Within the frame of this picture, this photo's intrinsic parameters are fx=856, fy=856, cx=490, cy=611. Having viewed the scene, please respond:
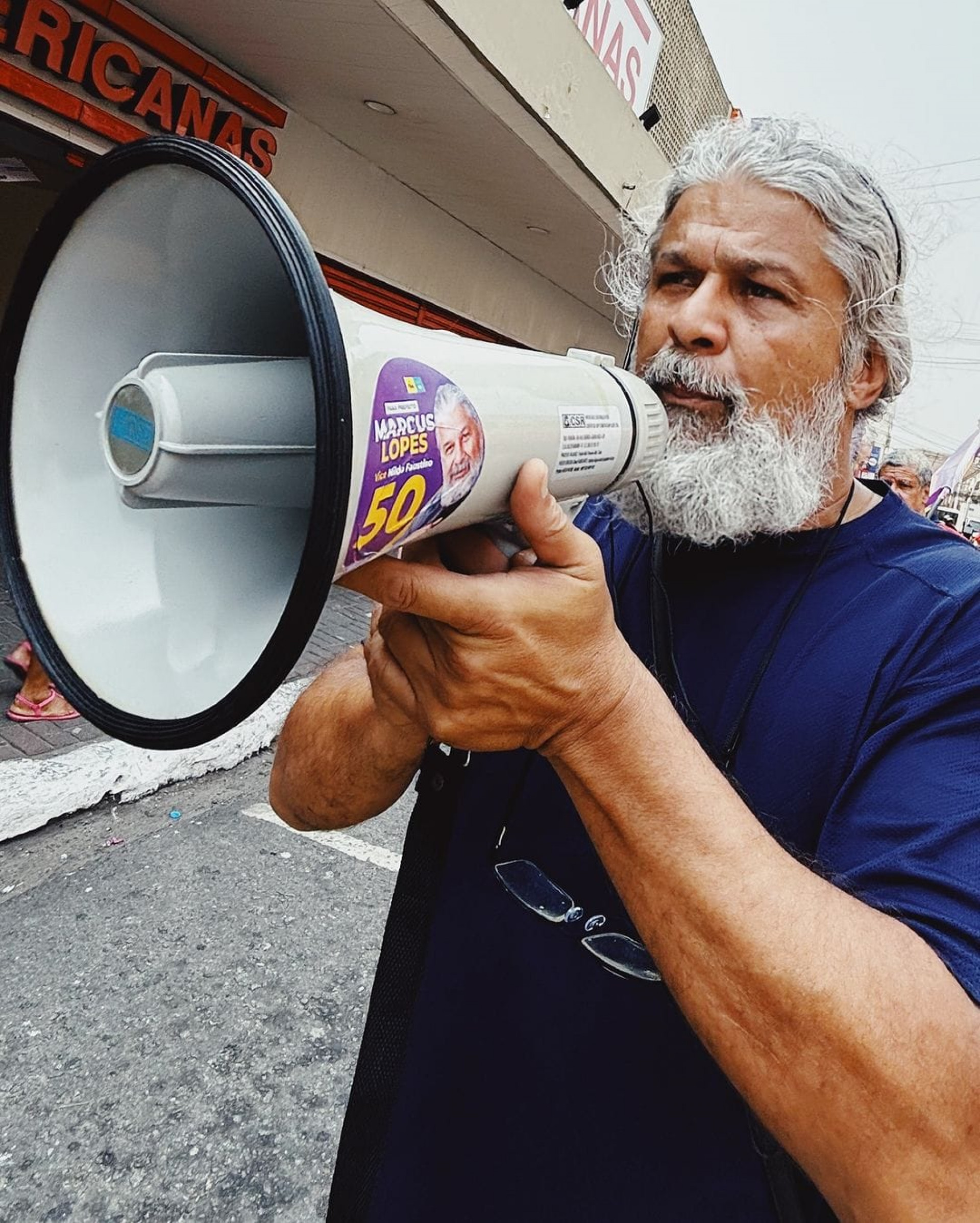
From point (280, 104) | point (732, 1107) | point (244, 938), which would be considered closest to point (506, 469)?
point (732, 1107)

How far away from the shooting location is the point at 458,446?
79 cm

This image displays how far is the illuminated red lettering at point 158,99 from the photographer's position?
432 centimetres

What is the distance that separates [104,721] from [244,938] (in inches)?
89.4

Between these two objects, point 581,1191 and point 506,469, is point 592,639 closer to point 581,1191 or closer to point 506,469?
point 506,469

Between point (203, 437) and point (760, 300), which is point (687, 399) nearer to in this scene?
point (760, 300)

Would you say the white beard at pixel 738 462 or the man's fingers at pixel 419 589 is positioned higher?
the white beard at pixel 738 462

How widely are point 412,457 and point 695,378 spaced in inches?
25.7

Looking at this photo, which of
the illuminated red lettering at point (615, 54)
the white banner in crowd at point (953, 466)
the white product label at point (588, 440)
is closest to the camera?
the white product label at point (588, 440)

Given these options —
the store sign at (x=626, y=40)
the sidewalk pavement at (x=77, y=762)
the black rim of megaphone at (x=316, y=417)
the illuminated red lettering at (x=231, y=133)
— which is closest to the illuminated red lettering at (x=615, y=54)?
the store sign at (x=626, y=40)

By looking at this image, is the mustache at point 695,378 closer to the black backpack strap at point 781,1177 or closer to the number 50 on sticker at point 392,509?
the number 50 on sticker at point 392,509

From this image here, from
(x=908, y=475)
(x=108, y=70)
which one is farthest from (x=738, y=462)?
(x=908, y=475)

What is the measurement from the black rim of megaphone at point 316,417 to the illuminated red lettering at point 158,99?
14.5ft

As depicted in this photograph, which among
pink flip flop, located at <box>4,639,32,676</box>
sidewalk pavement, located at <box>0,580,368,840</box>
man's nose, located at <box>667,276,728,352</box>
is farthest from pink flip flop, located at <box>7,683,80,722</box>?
man's nose, located at <box>667,276,728,352</box>

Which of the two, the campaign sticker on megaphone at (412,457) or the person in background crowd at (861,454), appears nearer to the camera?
the campaign sticker on megaphone at (412,457)
